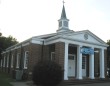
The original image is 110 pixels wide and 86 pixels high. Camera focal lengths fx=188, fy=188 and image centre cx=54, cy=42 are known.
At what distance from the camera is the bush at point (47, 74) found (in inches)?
551

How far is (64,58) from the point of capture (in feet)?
60.3

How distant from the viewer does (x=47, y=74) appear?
14.0 meters

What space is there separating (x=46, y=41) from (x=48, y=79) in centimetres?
729

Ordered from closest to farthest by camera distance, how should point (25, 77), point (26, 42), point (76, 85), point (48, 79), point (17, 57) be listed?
point (48, 79) → point (76, 85) → point (25, 77) → point (26, 42) → point (17, 57)

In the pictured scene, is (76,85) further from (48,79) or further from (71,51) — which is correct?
(71,51)

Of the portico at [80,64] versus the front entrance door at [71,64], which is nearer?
the portico at [80,64]

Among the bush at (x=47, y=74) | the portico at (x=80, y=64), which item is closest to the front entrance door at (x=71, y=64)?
the portico at (x=80, y=64)

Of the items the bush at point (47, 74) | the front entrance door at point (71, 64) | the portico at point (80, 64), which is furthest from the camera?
the front entrance door at point (71, 64)

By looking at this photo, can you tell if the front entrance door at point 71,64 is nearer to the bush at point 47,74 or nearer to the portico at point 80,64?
the portico at point 80,64

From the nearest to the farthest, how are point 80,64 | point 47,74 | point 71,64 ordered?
point 47,74
point 80,64
point 71,64

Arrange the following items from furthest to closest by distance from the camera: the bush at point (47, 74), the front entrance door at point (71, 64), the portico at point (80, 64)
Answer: the front entrance door at point (71, 64) → the portico at point (80, 64) → the bush at point (47, 74)

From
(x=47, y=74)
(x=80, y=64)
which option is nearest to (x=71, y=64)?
(x=80, y=64)

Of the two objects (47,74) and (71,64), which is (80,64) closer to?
(71,64)

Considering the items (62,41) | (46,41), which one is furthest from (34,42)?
(62,41)
